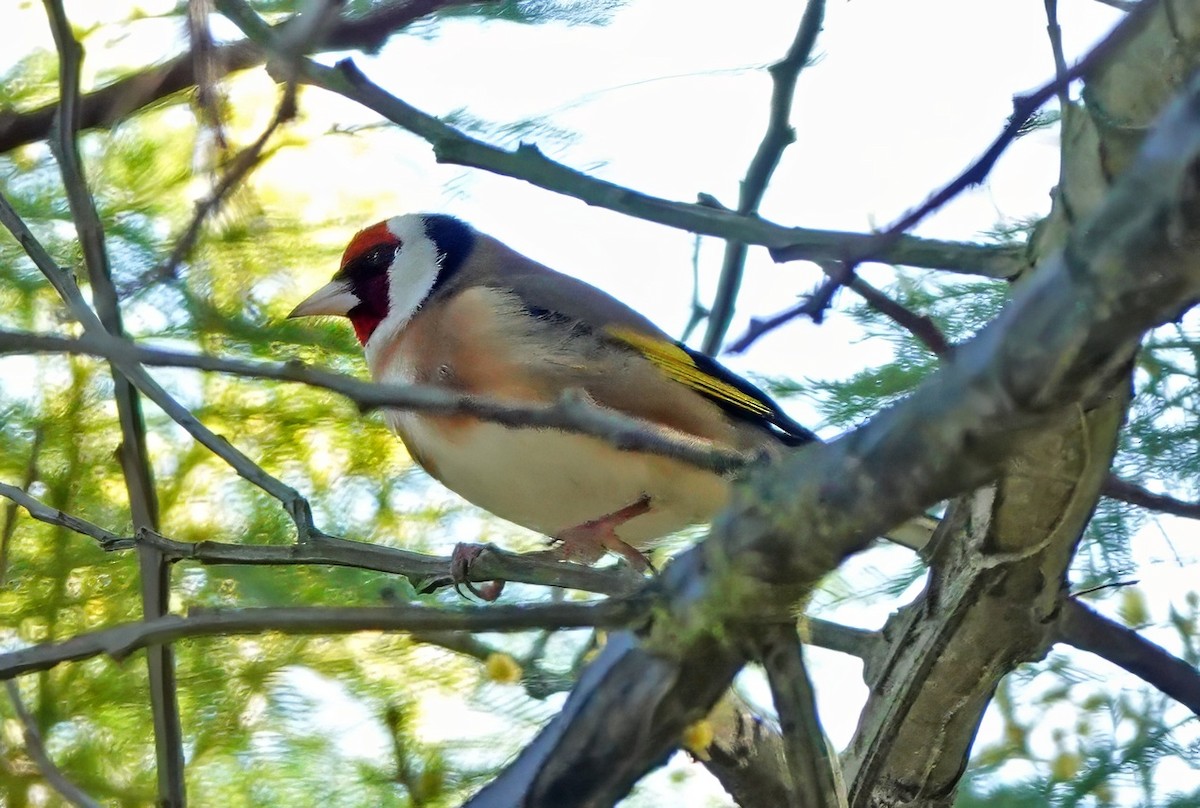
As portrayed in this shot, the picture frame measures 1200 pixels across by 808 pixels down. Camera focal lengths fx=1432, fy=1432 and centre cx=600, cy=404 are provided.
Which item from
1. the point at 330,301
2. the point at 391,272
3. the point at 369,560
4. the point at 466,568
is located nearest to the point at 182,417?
the point at 369,560

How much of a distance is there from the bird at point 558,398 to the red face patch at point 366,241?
0.36 meters

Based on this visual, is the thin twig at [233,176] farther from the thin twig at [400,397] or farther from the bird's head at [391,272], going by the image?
the bird's head at [391,272]

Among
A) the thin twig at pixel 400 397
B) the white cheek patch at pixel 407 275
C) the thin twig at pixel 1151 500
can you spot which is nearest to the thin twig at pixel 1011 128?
the thin twig at pixel 400 397

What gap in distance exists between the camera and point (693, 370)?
3.39m

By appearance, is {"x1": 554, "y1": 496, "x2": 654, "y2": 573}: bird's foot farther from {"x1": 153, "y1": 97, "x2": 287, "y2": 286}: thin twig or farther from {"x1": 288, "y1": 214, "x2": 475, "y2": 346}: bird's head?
{"x1": 153, "y1": 97, "x2": 287, "y2": 286}: thin twig

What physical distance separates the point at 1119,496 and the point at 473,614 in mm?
1584

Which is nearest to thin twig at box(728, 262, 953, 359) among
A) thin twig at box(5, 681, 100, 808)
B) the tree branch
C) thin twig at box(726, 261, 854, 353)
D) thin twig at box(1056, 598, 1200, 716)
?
thin twig at box(726, 261, 854, 353)

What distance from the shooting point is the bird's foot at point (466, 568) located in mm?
2456

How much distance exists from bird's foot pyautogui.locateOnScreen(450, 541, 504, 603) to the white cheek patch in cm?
73

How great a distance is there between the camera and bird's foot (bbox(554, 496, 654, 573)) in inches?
127

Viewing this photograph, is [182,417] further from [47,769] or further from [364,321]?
[364,321]

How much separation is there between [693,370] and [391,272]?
991 millimetres

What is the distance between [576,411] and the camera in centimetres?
160

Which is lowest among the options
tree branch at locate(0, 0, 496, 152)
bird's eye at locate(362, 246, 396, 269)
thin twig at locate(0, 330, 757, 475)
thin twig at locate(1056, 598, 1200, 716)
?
thin twig at locate(0, 330, 757, 475)
